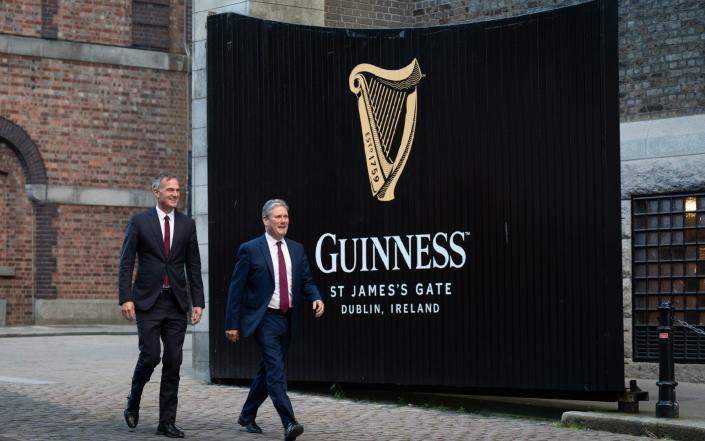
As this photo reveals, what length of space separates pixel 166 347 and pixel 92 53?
62.1 feet

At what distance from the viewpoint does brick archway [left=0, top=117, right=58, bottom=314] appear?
26.6 meters

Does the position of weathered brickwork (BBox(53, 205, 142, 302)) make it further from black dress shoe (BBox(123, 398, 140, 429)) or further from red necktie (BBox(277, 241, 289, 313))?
red necktie (BBox(277, 241, 289, 313))

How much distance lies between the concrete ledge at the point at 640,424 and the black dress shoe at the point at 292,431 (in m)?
2.59

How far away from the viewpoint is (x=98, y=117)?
2758cm

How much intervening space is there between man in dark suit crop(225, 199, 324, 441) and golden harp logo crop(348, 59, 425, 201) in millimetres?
2720

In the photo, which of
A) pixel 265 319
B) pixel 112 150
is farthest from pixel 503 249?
pixel 112 150

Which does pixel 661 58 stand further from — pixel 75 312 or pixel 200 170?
pixel 75 312

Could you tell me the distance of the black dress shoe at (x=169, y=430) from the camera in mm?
9352

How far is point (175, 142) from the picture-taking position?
2864 cm

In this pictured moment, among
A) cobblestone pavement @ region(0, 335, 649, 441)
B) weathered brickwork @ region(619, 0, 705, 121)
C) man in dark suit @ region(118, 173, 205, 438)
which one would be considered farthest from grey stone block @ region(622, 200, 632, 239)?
man in dark suit @ region(118, 173, 205, 438)

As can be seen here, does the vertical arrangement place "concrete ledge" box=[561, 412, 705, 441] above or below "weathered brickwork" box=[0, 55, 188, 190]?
below

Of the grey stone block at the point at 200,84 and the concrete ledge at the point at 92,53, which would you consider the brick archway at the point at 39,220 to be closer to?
the concrete ledge at the point at 92,53

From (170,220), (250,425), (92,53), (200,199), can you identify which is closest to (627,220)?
(200,199)

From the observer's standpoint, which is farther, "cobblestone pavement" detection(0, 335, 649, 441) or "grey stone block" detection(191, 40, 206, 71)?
"grey stone block" detection(191, 40, 206, 71)
